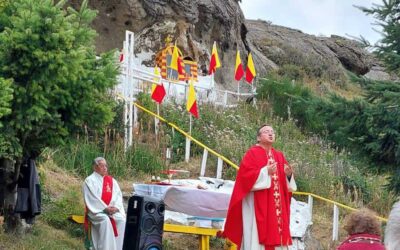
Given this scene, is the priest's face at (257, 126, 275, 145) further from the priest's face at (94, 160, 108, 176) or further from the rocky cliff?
the rocky cliff

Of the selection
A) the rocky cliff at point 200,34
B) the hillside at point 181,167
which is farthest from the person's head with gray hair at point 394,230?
the rocky cliff at point 200,34

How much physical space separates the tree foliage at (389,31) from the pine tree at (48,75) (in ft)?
11.2

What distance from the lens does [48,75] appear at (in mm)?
8422

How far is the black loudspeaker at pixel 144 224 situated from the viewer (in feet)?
28.5

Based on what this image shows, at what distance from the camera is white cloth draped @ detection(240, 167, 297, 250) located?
881 cm

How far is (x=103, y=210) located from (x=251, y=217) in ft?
7.64

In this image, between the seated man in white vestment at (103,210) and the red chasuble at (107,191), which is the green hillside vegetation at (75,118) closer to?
the seated man in white vestment at (103,210)

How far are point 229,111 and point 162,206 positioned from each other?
39.0 ft

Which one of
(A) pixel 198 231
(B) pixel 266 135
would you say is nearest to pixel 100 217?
(A) pixel 198 231

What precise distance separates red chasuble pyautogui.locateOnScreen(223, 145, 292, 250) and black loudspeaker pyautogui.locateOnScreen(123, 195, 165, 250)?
0.82 m

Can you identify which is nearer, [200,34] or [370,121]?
[370,121]

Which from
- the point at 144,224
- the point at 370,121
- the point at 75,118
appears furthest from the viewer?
the point at 370,121

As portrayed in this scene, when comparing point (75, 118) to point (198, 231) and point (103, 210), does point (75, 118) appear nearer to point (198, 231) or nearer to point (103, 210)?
point (103, 210)

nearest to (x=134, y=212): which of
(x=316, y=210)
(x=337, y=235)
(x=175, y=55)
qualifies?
(x=337, y=235)
